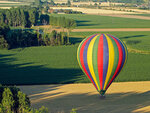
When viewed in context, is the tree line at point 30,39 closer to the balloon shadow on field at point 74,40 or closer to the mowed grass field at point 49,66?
the balloon shadow on field at point 74,40

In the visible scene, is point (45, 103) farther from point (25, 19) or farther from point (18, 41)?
point (25, 19)

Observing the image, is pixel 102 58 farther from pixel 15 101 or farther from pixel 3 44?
pixel 3 44

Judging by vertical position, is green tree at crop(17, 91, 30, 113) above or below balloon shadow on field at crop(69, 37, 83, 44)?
above

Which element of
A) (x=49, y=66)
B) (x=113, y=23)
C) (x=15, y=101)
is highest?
(x=15, y=101)

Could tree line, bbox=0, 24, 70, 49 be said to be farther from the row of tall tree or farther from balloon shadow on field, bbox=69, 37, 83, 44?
the row of tall tree

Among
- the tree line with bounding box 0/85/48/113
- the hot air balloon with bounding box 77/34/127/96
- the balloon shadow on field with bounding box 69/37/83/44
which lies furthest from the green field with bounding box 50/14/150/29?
the tree line with bounding box 0/85/48/113

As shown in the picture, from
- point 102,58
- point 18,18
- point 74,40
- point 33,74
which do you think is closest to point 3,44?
point 74,40
